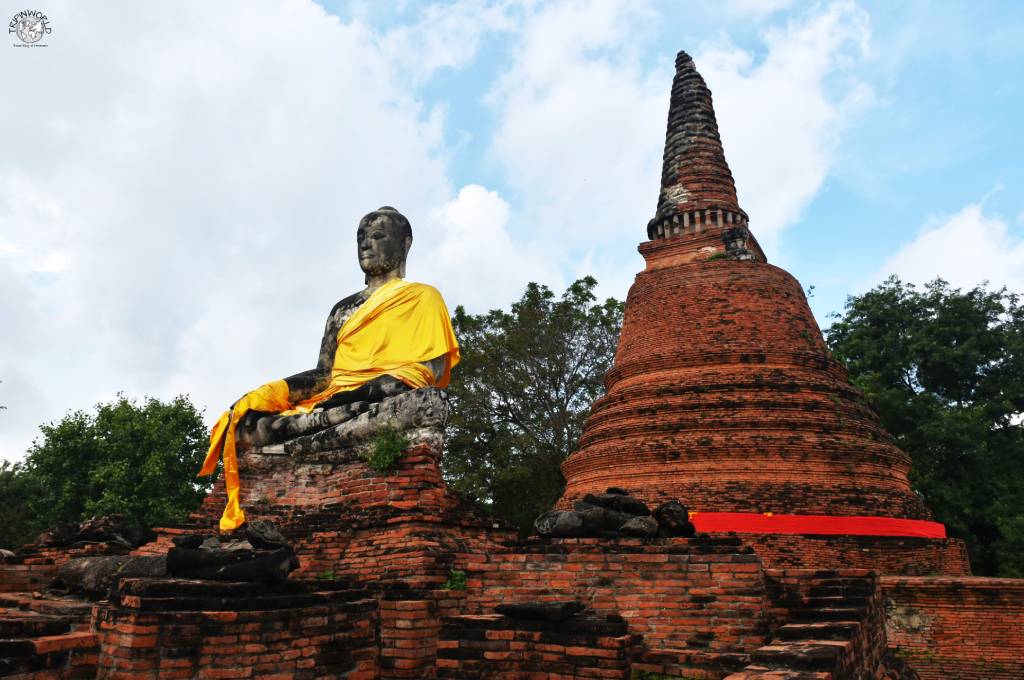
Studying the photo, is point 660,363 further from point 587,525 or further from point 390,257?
point 587,525

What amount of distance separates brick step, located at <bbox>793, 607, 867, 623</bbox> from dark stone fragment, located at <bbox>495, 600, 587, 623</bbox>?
1.96 metres

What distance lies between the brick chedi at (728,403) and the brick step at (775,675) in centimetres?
808

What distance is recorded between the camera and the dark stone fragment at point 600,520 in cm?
632

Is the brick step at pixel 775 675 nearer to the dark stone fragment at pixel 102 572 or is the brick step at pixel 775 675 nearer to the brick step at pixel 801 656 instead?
the brick step at pixel 801 656

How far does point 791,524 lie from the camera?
12.0 meters

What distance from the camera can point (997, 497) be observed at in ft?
56.0

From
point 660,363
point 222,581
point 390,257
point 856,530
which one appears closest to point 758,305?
point 660,363

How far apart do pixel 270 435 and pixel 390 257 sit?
2591mm

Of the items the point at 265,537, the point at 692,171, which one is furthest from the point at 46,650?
the point at 692,171

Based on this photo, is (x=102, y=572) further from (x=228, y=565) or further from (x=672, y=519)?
(x=672, y=519)

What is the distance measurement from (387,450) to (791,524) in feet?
26.0

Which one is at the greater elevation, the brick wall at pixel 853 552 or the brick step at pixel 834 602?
the brick wall at pixel 853 552

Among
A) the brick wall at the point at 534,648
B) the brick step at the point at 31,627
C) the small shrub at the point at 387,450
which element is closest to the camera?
the brick step at the point at 31,627

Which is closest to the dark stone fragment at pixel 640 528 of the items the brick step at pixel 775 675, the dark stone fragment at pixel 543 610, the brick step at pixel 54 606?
the dark stone fragment at pixel 543 610
